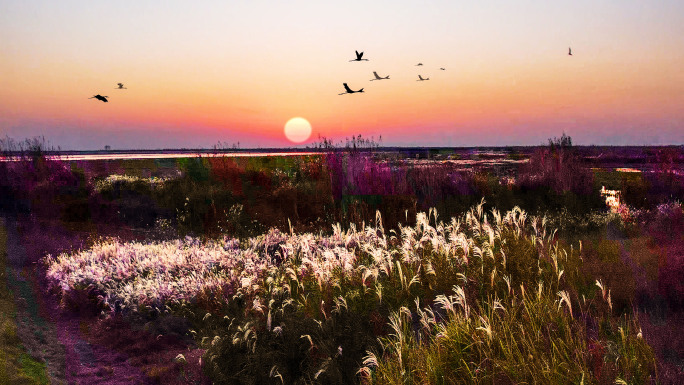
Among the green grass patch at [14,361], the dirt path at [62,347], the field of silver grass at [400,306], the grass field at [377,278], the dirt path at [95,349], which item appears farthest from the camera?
the dirt path at [62,347]

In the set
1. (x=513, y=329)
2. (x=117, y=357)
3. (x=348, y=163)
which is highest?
(x=348, y=163)

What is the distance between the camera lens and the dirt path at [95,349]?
543cm

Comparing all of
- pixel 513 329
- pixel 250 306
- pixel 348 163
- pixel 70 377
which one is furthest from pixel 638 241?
pixel 70 377

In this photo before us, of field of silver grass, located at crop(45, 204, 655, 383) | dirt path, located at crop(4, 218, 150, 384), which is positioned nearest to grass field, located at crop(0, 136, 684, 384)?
field of silver grass, located at crop(45, 204, 655, 383)

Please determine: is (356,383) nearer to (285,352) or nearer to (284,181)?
(285,352)

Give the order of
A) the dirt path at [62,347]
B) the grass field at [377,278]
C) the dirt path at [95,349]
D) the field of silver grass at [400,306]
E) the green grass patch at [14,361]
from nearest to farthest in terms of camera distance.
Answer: the field of silver grass at [400,306] → the grass field at [377,278] → the green grass patch at [14,361] → the dirt path at [95,349] → the dirt path at [62,347]

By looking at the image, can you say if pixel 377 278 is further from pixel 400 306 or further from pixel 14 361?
pixel 14 361

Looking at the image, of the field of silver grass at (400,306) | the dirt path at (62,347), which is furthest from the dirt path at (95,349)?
the field of silver grass at (400,306)

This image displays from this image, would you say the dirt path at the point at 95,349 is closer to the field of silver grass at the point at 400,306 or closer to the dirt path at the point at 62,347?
the dirt path at the point at 62,347

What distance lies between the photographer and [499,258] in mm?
6441

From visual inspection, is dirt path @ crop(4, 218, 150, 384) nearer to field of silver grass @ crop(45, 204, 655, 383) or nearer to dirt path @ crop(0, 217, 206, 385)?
dirt path @ crop(0, 217, 206, 385)

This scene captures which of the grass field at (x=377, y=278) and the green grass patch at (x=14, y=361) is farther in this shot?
the green grass patch at (x=14, y=361)

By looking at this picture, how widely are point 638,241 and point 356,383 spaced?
714cm

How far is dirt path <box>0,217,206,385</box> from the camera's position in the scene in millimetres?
5434
